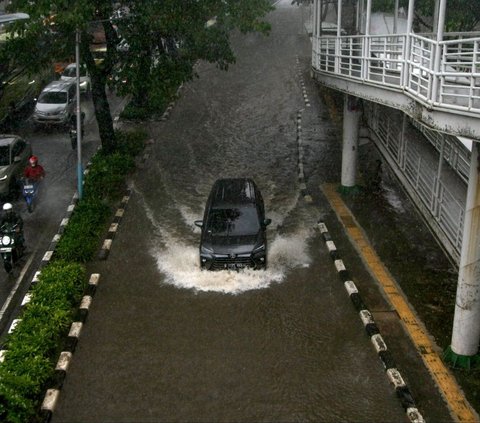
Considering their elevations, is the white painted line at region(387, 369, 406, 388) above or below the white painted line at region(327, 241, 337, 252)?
below

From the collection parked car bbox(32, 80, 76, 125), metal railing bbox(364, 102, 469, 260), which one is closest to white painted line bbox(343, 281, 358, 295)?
metal railing bbox(364, 102, 469, 260)

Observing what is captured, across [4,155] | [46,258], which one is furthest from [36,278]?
[4,155]

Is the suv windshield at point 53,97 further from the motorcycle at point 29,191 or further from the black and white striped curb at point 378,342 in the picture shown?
the black and white striped curb at point 378,342

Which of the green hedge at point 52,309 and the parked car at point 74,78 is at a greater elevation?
the parked car at point 74,78

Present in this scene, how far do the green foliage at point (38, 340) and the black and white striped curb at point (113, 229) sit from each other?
55.9 inches

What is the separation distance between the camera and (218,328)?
11.7 m

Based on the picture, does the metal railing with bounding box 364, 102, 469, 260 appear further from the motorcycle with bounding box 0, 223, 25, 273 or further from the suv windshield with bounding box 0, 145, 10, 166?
the suv windshield with bounding box 0, 145, 10, 166

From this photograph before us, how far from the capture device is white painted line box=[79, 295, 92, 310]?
1244 centimetres

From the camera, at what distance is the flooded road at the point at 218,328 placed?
379 inches

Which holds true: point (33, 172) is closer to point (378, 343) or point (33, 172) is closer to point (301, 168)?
point (301, 168)

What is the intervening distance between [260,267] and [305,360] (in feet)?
11.3

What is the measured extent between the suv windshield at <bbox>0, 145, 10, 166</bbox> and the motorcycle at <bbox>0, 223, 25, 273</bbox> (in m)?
4.81

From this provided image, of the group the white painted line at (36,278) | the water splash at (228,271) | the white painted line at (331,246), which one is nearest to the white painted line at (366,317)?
the water splash at (228,271)

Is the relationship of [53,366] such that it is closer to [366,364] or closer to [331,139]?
[366,364]
